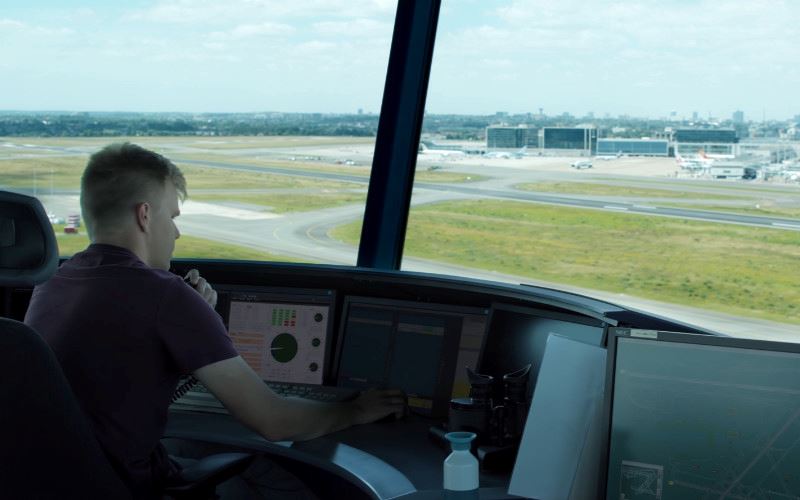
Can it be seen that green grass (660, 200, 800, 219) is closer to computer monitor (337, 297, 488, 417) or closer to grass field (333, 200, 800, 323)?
grass field (333, 200, 800, 323)

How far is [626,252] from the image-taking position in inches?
476

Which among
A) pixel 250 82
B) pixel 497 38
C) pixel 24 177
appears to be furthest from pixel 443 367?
pixel 24 177

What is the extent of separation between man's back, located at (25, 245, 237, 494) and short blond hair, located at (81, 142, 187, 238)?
11 cm

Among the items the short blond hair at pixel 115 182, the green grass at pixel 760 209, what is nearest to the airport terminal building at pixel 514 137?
the green grass at pixel 760 209

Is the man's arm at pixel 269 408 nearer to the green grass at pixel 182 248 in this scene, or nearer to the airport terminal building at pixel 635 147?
the green grass at pixel 182 248

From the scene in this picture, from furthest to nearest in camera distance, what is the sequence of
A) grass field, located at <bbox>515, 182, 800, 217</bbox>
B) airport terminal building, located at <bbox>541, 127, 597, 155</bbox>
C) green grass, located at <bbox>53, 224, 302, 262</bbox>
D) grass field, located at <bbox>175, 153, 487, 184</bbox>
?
1. grass field, located at <bbox>515, 182, 800, 217</bbox>
2. airport terminal building, located at <bbox>541, 127, 597, 155</bbox>
3. grass field, located at <bbox>175, 153, 487, 184</bbox>
4. green grass, located at <bbox>53, 224, 302, 262</bbox>

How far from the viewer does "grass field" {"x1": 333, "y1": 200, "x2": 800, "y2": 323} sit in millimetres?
10211

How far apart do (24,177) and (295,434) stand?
8.53 meters

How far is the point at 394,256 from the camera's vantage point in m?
3.12

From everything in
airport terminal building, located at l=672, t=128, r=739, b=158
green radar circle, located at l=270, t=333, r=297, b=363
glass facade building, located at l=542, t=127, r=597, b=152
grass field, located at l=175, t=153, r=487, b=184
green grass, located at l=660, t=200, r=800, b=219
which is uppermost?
airport terminal building, located at l=672, t=128, r=739, b=158

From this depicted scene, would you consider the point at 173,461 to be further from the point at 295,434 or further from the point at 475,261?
the point at 475,261

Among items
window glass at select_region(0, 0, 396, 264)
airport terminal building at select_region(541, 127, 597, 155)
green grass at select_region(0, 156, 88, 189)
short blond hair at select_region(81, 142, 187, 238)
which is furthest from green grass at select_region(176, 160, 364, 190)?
short blond hair at select_region(81, 142, 187, 238)

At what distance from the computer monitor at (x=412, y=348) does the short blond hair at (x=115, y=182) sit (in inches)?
32.5

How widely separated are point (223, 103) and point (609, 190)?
442 centimetres
